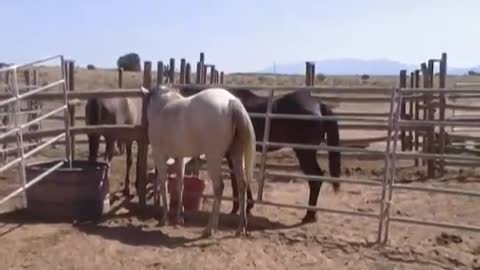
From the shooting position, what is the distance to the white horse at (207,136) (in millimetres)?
6906

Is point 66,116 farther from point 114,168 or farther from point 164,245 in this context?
point 114,168

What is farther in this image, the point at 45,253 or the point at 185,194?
the point at 185,194

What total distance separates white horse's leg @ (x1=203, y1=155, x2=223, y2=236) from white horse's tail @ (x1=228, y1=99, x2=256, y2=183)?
0.28 metres

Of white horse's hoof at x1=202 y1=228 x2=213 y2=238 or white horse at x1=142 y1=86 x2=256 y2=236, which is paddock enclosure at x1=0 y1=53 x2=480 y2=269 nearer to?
white horse's hoof at x1=202 y1=228 x2=213 y2=238

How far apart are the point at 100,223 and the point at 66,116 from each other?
4.34 ft

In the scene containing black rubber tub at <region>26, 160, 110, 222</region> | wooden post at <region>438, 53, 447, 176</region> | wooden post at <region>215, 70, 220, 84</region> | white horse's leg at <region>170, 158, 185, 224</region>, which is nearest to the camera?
black rubber tub at <region>26, 160, 110, 222</region>

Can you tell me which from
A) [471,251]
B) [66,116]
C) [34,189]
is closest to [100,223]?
[34,189]

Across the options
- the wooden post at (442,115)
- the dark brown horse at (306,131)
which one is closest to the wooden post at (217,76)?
the wooden post at (442,115)

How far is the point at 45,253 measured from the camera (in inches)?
242

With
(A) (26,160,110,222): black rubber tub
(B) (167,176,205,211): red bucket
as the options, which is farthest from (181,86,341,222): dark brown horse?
(A) (26,160,110,222): black rubber tub

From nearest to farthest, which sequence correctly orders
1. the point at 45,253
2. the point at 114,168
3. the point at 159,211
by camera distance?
1. the point at 45,253
2. the point at 159,211
3. the point at 114,168

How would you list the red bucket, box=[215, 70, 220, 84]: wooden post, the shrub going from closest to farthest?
the red bucket → box=[215, 70, 220, 84]: wooden post → the shrub

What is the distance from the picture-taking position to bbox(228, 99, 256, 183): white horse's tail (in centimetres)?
689

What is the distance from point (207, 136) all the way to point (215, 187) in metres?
0.57
